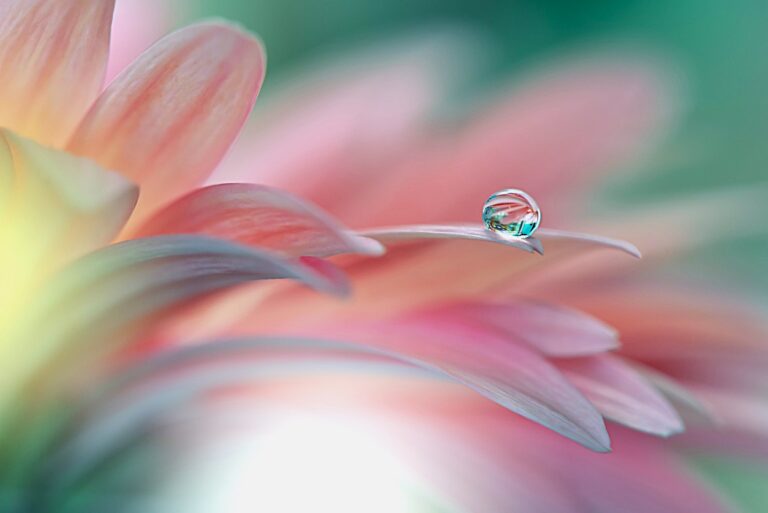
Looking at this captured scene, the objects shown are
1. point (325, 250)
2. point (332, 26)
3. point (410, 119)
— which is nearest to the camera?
point (325, 250)

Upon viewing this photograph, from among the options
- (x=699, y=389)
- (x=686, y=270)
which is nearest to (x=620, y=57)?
(x=686, y=270)

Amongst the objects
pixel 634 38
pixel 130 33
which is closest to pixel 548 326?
pixel 130 33

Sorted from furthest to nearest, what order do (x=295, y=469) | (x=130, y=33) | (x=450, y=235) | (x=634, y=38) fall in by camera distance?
1. (x=634, y=38)
2. (x=130, y=33)
3. (x=295, y=469)
4. (x=450, y=235)

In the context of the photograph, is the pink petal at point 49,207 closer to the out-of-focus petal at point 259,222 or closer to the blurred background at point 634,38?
the out-of-focus petal at point 259,222

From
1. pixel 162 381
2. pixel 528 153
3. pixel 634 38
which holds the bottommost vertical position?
pixel 162 381

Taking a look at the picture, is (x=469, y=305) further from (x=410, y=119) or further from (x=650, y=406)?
(x=410, y=119)

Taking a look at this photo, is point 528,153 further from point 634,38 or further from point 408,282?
point 634,38
